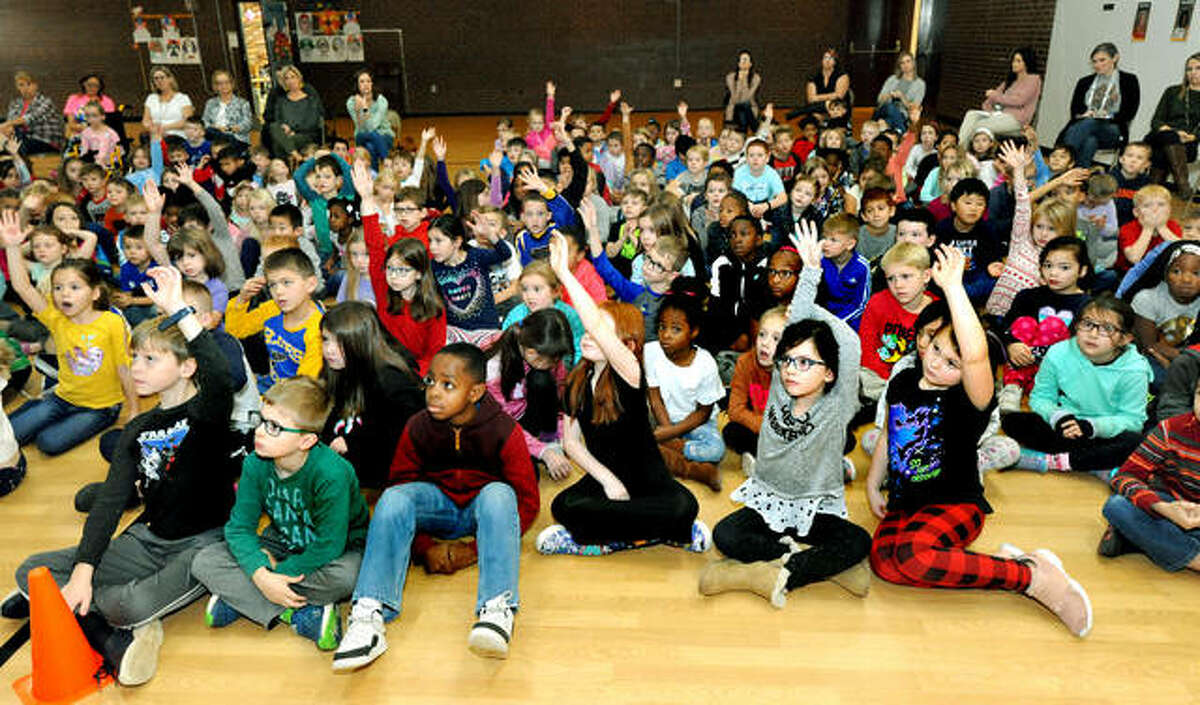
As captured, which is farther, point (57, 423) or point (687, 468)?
point (57, 423)

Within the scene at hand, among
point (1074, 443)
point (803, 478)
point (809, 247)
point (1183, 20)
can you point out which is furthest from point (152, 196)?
point (1183, 20)

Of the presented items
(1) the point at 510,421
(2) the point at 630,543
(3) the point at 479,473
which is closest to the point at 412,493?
(3) the point at 479,473

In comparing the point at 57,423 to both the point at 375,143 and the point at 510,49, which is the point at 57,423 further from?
the point at 510,49

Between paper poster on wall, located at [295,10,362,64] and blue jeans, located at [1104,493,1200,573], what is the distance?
16.0 m

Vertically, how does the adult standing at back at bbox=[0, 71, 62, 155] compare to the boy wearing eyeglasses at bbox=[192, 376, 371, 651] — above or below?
above

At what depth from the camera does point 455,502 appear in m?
2.88

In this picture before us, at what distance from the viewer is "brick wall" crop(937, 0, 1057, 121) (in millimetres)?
10213

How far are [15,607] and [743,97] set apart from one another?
9728mm

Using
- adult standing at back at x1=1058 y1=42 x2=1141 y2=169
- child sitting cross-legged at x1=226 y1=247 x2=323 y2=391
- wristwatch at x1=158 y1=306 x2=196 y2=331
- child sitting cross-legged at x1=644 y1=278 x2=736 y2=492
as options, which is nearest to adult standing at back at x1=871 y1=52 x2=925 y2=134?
adult standing at back at x1=1058 y1=42 x2=1141 y2=169

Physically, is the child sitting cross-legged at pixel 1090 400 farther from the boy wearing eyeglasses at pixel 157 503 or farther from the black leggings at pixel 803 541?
the boy wearing eyeglasses at pixel 157 503

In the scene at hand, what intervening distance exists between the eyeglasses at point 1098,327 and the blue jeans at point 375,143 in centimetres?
798

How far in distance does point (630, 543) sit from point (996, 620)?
1316 millimetres

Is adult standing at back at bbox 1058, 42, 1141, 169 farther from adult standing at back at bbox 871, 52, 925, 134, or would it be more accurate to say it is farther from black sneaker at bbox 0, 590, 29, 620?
black sneaker at bbox 0, 590, 29, 620

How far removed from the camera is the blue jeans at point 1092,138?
24.0ft
